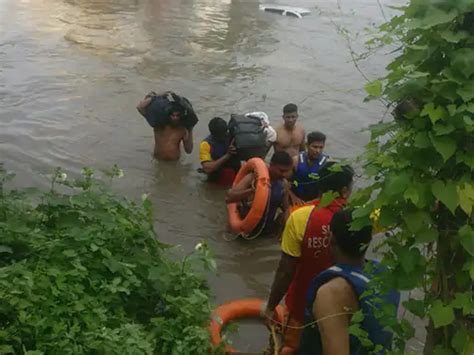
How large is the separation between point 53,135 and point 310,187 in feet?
14.5

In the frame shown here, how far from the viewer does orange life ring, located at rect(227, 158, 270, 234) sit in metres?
6.09

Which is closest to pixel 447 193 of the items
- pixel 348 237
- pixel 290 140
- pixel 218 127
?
pixel 348 237

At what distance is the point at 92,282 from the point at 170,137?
4.61 metres

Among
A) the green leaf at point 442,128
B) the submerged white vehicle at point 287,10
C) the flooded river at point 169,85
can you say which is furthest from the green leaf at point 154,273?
the submerged white vehicle at point 287,10

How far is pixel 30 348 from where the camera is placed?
335 centimetres

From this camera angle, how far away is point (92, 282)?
388cm

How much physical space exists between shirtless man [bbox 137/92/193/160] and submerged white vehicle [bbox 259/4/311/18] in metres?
12.9

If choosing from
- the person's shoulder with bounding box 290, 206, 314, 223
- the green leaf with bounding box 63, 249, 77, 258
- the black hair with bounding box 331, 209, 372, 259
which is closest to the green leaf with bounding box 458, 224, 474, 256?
the black hair with bounding box 331, 209, 372, 259

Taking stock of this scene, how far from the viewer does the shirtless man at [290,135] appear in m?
7.62

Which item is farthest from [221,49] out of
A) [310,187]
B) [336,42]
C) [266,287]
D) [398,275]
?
[398,275]

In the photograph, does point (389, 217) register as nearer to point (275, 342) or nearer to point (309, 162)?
point (275, 342)

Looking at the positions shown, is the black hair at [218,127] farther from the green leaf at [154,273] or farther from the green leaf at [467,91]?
the green leaf at [467,91]

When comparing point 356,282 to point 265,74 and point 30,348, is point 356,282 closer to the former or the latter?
point 30,348

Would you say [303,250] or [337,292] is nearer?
[337,292]
